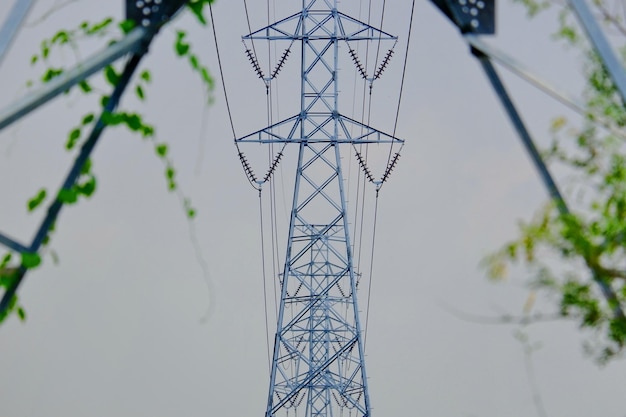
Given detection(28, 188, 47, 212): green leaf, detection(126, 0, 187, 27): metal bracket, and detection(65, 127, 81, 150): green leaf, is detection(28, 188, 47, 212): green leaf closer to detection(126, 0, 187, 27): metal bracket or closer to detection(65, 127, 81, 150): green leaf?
detection(65, 127, 81, 150): green leaf

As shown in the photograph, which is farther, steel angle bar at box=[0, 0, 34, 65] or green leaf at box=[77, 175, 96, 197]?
green leaf at box=[77, 175, 96, 197]

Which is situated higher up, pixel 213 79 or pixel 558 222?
pixel 213 79

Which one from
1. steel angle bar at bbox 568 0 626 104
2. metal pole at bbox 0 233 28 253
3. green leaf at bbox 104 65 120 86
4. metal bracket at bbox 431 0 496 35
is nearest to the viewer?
steel angle bar at bbox 568 0 626 104

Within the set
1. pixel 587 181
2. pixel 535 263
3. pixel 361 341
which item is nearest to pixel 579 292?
pixel 535 263

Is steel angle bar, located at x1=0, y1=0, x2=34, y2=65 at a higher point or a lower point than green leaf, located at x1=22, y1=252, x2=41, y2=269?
higher

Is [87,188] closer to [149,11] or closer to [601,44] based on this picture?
[149,11]

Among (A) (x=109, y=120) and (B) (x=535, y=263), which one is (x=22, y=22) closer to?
(A) (x=109, y=120)

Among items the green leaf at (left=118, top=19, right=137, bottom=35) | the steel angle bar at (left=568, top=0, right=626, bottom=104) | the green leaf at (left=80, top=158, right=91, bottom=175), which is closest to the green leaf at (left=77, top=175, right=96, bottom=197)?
the green leaf at (left=80, top=158, right=91, bottom=175)
